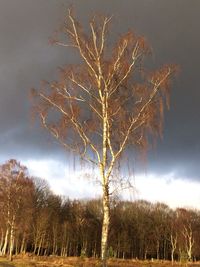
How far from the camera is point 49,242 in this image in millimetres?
79000

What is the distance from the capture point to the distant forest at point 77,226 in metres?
50.9

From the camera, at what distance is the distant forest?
5091 cm

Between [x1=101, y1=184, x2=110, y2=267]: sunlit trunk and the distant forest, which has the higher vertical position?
the distant forest

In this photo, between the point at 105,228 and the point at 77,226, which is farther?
the point at 77,226

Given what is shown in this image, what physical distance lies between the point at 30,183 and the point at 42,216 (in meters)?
18.5

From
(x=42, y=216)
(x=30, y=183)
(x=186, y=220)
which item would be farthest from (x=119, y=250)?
(x=30, y=183)

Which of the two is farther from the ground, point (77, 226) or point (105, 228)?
point (77, 226)

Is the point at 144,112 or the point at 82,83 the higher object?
the point at 82,83

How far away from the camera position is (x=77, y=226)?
270 feet

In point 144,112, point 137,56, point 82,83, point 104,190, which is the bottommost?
point 104,190

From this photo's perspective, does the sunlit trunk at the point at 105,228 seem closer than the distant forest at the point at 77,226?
Yes

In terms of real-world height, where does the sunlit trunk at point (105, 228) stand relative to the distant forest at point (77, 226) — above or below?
below

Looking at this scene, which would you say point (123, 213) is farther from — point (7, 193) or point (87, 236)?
point (7, 193)

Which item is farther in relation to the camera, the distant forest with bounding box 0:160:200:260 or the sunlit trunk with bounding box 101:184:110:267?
the distant forest with bounding box 0:160:200:260
